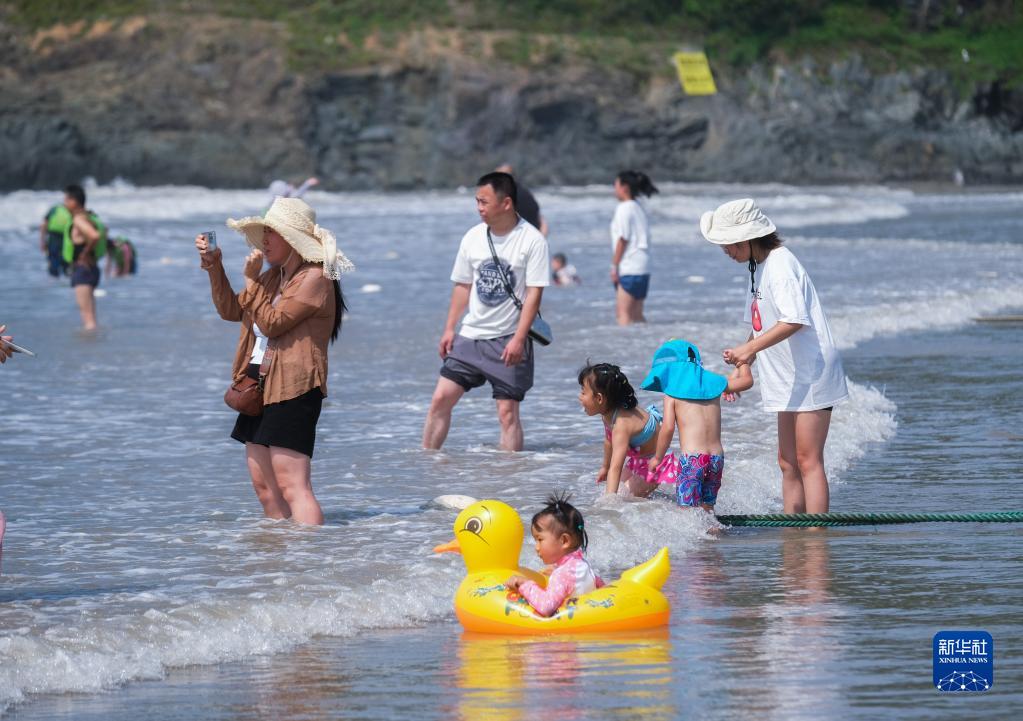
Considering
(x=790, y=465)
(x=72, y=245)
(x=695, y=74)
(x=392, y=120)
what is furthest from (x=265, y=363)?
(x=695, y=74)

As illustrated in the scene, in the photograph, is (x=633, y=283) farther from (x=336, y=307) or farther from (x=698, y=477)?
(x=336, y=307)

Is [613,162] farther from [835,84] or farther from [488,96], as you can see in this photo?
[835,84]

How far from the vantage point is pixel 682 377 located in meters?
7.44

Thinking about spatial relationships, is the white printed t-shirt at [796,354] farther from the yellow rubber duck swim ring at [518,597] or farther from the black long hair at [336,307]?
the black long hair at [336,307]

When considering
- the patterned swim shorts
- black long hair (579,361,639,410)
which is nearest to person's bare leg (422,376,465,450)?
black long hair (579,361,639,410)

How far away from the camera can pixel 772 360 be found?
7074 millimetres

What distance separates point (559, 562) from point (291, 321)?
73.7 inches

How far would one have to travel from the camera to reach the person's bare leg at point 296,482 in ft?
24.0

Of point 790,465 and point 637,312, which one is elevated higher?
point 637,312

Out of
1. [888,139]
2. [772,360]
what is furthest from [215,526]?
[888,139]

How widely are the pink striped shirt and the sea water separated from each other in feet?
0.50

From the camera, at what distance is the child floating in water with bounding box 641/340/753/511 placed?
7.38 m

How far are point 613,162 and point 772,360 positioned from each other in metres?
50.1

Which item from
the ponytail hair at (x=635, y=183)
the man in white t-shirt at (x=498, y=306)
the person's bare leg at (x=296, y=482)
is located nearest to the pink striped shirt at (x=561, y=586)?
the person's bare leg at (x=296, y=482)
